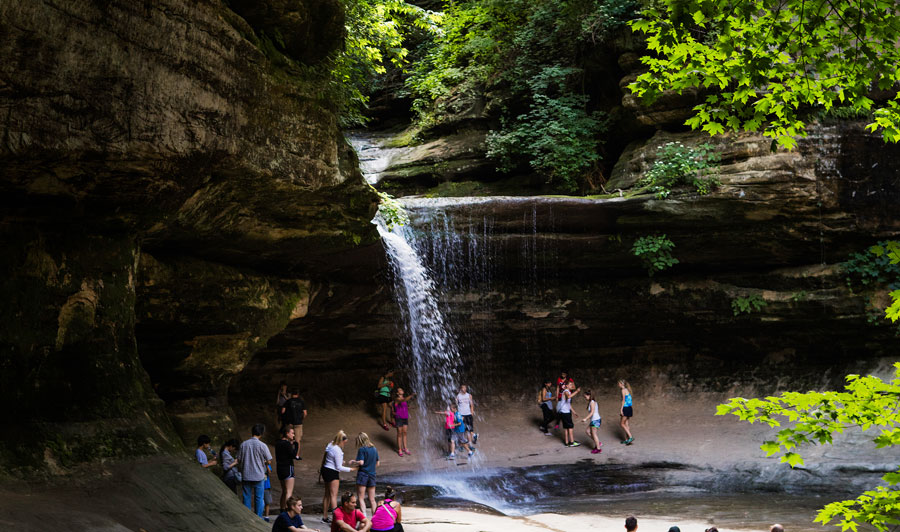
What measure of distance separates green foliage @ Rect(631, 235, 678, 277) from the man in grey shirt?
9.59 meters

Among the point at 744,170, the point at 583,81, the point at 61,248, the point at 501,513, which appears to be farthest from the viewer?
the point at 583,81

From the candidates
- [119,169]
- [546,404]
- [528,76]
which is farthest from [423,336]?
[119,169]

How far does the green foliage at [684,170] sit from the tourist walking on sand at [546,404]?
16.5 feet

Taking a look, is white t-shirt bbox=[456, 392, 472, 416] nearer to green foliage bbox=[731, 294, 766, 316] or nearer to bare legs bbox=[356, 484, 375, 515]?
→ bare legs bbox=[356, 484, 375, 515]

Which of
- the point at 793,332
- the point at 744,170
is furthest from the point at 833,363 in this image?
the point at 744,170

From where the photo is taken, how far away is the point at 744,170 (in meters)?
15.1

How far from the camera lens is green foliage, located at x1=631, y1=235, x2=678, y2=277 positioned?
15.9 meters

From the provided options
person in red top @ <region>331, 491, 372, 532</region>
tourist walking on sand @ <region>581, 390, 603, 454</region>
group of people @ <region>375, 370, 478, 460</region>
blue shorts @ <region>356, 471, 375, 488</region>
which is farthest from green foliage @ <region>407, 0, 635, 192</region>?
person in red top @ <region>331, 491, 372, 532</region>

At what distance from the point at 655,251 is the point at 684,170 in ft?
6.34

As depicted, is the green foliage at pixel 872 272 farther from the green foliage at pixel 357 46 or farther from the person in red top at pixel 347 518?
the person in red top at pixel 347 518

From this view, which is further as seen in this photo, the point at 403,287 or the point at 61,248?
the point at 403,287

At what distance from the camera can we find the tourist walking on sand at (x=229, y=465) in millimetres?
10172

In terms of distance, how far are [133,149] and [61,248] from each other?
5.49 feet

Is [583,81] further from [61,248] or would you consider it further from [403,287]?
[61,248]
